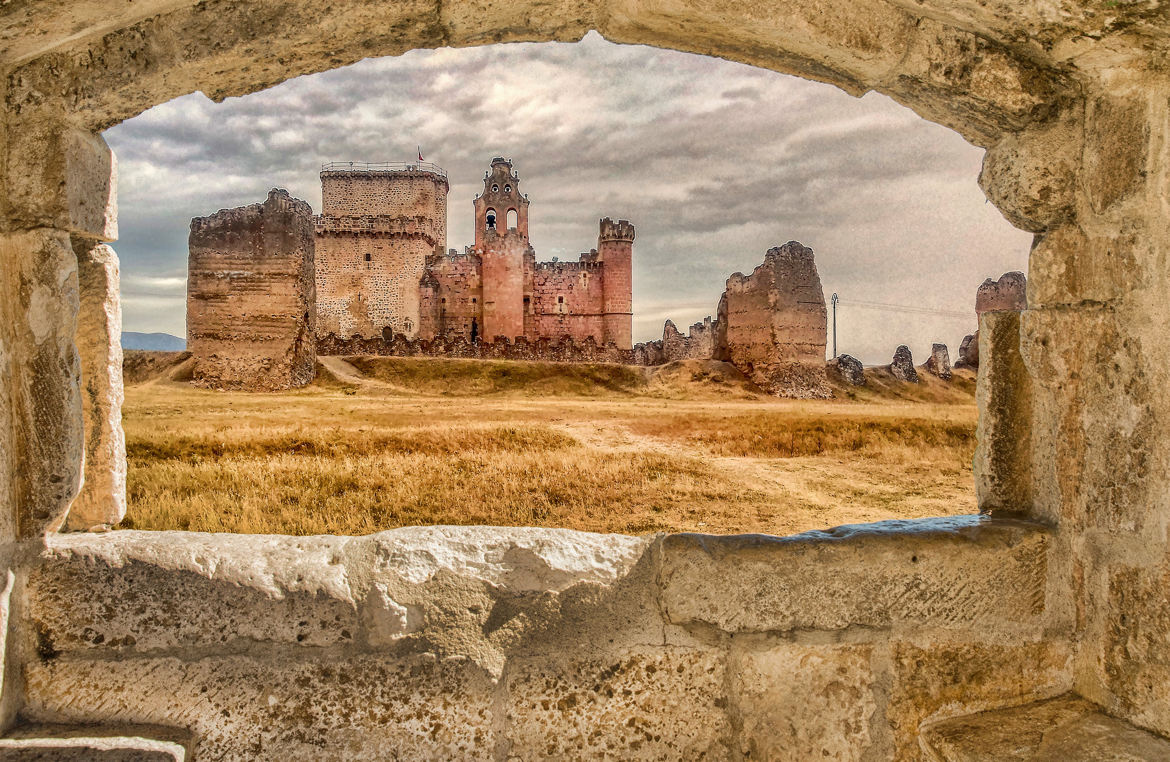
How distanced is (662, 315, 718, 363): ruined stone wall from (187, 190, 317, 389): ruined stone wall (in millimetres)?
22699

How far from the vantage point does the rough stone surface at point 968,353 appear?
3108 cm

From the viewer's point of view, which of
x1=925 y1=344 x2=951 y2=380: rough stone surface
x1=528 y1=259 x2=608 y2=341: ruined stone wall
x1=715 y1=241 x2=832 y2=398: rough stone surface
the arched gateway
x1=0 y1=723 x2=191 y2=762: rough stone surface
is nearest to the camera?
x1=0 y1=723 x2=191 y2=762: rough stone surface

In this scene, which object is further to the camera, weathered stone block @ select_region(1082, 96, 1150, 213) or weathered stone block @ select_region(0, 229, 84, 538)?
weathered stone block @ select_region(0, 229, 84, 538)

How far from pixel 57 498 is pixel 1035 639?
302 cm

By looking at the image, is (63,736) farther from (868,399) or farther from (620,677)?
(868,399)

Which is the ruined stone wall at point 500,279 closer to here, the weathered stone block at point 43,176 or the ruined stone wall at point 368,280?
the ruined stone wall at point 368,280

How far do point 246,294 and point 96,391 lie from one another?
17522 millimetres

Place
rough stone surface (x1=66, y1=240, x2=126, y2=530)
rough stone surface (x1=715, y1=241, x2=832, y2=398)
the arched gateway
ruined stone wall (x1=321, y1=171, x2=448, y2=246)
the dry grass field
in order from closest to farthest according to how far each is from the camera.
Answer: the arched gateway, rough stone surface (x1=66, y1=240, x2=126, y2=530), the dry grass field, rough stone surface (x1=715, y1=241, x2=832, y2=398), ruined stone wall (x1=321, y1=171, x2=448, y2=246)

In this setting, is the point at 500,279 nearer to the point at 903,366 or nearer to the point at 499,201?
the point at 499,201

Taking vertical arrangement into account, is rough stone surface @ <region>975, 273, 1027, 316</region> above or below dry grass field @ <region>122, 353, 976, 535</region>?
above

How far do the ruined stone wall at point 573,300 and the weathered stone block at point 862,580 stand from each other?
37817 mm

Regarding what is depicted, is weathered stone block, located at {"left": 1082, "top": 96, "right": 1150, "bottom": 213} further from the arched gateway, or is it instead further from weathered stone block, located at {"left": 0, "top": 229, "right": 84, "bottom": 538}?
weathered stone block, located at {"left": 0, "top": 229, "right": 84, "bottom": 538}

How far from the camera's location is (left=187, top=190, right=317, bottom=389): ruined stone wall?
18.1 meters

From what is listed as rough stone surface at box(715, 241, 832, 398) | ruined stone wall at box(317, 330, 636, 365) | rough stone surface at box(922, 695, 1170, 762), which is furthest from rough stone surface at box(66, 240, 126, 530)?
ruined stone wall at box(317, 330, 636, 365)
